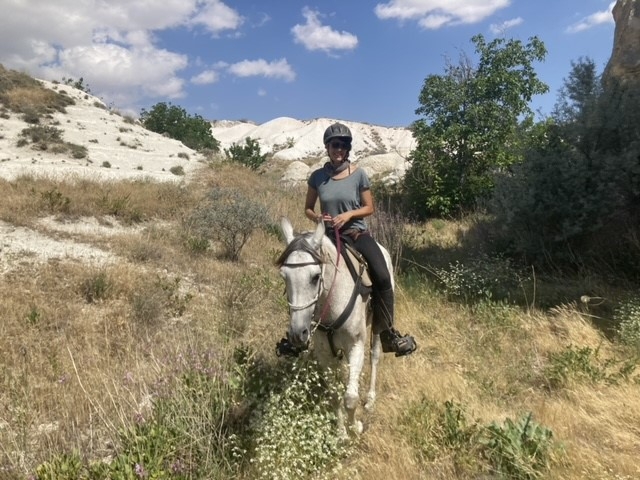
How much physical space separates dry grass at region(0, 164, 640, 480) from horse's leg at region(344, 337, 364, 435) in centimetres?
18

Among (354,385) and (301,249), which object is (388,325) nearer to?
(354,385)

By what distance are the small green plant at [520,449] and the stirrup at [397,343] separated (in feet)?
3.70

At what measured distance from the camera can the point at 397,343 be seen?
14.2 ft

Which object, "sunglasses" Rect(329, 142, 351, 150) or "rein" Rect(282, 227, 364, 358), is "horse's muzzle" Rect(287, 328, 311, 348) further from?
"sunglasses" Rect(329, 142, 351, 150)

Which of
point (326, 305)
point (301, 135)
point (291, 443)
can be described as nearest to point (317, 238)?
point (326, 305)

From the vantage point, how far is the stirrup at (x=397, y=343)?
14.2 ft

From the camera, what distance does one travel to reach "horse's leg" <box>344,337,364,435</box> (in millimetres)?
3574

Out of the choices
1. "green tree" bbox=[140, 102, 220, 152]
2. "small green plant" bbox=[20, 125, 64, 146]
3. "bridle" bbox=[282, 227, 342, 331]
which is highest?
"green tree" bbox=[140, 102, 220, 152]

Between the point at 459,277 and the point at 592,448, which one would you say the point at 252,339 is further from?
the point at 459,277

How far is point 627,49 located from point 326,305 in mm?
9642

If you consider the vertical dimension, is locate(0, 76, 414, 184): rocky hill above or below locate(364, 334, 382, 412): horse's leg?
above

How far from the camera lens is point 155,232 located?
11.1 m

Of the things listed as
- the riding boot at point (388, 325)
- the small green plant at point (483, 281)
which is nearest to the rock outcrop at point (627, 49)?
the small green plant at point (483, 281)

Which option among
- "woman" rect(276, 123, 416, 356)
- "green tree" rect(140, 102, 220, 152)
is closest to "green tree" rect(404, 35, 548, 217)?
"woman" rect(276, 123, 416, 356)
